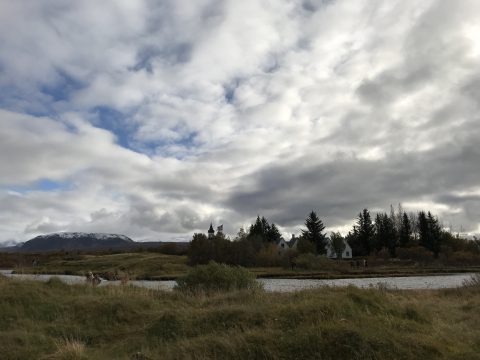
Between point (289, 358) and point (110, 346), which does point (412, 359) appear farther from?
point (110, 346)

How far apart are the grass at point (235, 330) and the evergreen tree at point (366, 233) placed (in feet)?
324

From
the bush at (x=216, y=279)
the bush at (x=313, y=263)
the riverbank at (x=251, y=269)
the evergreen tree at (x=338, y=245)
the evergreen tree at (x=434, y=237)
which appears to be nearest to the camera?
the bush at (x=216, y=279)

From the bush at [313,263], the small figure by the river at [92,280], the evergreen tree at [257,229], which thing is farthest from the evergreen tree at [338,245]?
the small figure by the river at [92,280]

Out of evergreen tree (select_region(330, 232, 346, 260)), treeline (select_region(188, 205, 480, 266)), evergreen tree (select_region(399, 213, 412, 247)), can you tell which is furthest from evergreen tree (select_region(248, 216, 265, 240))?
evergreen tree (select_region(399, 213, 412, 247))

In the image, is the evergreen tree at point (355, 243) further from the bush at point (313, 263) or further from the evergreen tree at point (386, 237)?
the bush at point (313, 263)

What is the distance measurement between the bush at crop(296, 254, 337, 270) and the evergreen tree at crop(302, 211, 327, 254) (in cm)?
1908

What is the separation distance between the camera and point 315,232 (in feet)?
351

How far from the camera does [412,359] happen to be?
26.6 ft

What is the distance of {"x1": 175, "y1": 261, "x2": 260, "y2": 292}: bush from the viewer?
21.2 metres

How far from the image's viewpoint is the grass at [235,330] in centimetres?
863

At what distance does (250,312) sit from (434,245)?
102341 millimetres

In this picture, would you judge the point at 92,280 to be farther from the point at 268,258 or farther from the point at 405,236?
the point at 405,236

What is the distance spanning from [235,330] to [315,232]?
98884 mm

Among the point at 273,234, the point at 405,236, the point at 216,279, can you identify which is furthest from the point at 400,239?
the point at 216,279
